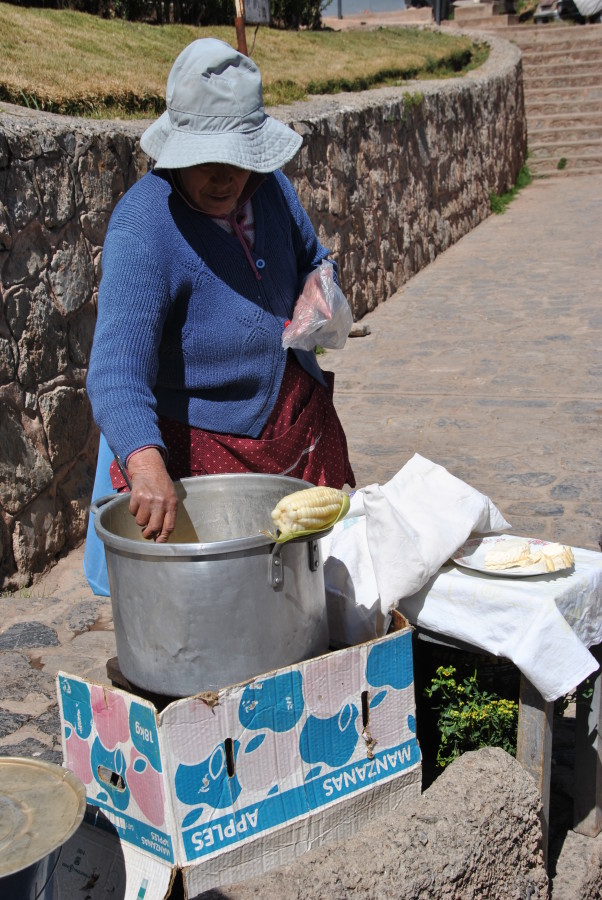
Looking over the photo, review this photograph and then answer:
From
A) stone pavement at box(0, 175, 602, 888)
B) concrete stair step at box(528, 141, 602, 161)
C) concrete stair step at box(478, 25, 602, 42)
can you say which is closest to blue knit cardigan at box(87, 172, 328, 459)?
→ stone pavement at box(0, 175, 602, 888)

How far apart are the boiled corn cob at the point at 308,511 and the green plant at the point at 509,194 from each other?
37.3 feet

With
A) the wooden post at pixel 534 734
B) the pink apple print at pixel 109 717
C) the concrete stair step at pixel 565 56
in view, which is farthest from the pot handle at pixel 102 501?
the concrete stair step at pixel 565 56

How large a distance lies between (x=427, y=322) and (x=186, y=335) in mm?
6095

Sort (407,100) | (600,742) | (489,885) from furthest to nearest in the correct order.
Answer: (407,100), (600,742), (489,885)

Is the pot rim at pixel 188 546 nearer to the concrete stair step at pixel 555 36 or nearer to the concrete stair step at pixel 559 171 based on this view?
the concrete stair step at pixel 559 171

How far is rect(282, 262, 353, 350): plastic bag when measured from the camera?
8.22ft

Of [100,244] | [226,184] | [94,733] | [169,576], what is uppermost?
[226,184]

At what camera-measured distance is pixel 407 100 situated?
922cm

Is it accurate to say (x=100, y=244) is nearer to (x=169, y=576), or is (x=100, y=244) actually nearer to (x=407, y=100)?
(x=169, y=576)

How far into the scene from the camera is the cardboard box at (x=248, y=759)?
1.90 m

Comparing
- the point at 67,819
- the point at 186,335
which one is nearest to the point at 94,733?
the point at 67,819

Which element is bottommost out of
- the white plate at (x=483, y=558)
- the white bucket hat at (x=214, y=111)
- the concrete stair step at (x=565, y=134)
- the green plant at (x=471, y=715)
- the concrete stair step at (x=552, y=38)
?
the green plant at (x=471, y=715)

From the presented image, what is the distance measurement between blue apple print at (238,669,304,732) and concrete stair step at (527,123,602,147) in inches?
558

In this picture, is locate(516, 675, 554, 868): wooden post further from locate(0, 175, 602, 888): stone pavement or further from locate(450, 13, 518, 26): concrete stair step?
locate(450, 13, 518, 26): concrete stair step
